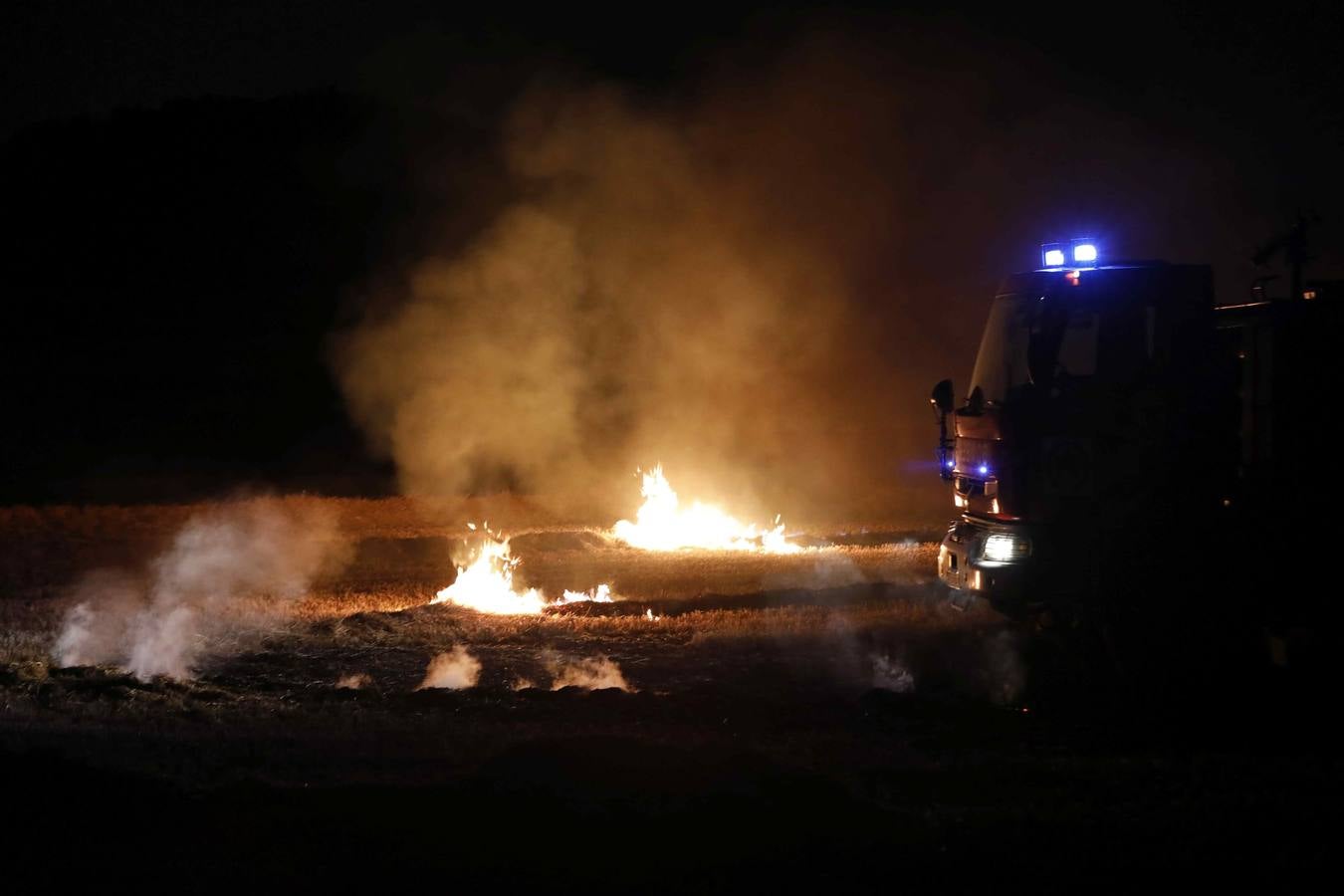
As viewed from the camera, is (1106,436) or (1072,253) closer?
(1106,436)

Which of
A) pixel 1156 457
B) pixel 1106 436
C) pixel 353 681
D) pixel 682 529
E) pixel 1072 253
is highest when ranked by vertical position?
pixel 1072 253

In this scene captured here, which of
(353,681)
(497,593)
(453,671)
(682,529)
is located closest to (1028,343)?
(453,671)

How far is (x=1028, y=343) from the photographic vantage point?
8320mm

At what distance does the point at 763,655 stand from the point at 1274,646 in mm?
3894

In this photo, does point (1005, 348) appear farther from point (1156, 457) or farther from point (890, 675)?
point (890, 675)

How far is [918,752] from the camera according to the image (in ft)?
22.4

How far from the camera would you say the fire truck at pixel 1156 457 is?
765cm

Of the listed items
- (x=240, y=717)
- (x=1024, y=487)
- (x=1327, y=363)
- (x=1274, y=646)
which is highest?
(x=1327, y=363)

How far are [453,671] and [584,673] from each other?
3.78 ft

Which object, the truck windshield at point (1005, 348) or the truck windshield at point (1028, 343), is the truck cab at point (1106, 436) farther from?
the truck windshield at point (1005, 348)

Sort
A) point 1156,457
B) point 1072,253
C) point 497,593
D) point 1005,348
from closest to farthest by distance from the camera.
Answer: point 1156,457 → point 1005,348 → point 1072,253 → point 497,593

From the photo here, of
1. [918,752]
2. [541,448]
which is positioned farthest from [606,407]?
[918,752]

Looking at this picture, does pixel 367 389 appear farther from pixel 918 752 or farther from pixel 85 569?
pixel 918 752

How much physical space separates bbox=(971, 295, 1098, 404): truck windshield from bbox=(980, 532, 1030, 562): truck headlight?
95 cm
